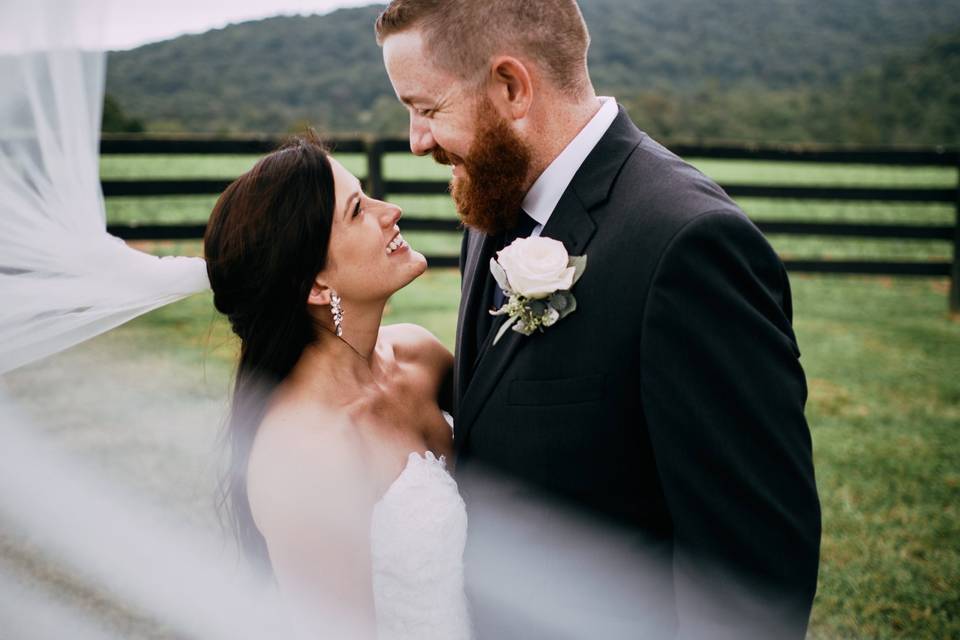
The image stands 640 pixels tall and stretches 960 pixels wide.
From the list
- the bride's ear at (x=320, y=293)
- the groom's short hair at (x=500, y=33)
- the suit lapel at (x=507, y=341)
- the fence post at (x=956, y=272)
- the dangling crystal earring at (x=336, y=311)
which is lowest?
the fence post at (x=956, y=272)

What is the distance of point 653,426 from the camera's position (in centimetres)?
181

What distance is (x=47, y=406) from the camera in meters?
5.71

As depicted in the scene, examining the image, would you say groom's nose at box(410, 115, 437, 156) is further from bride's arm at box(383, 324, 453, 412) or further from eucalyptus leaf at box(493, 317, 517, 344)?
bride's arm at box(383, 324, 453, 412)

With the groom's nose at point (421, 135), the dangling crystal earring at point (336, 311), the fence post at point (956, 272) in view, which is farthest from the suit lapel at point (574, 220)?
the fence post at point (956, 272)

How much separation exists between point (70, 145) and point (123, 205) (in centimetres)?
1110

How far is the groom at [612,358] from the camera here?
1758mm

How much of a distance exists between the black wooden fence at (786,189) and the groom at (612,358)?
6244 millimetres

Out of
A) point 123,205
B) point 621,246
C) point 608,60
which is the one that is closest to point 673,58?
point 608,60

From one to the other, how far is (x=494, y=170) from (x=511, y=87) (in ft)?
0.76

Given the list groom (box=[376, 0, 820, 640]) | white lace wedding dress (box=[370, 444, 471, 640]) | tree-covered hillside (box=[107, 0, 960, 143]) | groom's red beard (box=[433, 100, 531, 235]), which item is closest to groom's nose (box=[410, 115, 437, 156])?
groom (box=[376, 0, 820, 640])

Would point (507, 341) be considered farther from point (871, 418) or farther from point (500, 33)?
point (871, 418)

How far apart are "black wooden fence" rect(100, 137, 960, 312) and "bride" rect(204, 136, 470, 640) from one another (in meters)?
5.89

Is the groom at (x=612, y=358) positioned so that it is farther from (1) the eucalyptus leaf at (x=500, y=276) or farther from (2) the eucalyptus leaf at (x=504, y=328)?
(1) the eucalyptus leaf at (x=500, y=276)

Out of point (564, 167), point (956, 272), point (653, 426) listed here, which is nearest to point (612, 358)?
point (653, 426)
